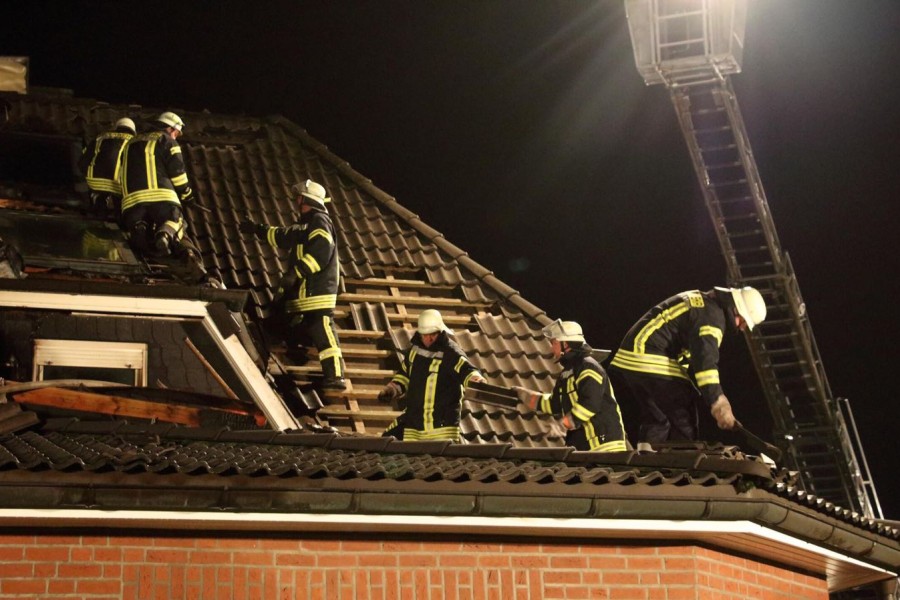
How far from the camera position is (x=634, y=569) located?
8.48 meters

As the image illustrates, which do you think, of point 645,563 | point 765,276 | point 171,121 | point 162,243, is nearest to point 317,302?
point 162,243

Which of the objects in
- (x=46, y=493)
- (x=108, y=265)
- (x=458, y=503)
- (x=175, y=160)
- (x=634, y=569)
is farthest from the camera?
(x=175, y=160)

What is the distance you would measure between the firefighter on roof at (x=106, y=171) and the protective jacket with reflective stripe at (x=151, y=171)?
16 cm

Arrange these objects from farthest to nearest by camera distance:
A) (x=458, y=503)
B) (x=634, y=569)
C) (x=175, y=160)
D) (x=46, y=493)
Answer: (x=175, y=160), (x=634, y=569), (x=458, y=503), (x=46, y=493)

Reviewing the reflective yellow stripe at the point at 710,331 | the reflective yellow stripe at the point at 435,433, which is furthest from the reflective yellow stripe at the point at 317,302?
the reflective yellow stripe at the point at 710,331

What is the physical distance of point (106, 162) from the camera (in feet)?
45.0

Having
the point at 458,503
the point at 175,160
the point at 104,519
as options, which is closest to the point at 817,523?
the point at 458,503

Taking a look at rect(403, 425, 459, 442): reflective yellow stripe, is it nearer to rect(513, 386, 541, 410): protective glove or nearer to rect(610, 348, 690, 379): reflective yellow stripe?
rect(513, 386, 541, 410): protective glove

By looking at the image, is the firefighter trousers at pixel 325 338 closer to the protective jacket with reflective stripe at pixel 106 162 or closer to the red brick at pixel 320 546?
the protective jacket with reflective stripe at pixel 106 162

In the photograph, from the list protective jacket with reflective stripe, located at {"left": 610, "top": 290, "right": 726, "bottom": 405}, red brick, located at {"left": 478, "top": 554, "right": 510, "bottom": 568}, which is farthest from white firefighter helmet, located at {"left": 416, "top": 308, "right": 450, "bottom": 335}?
red brick, located at {"left": 478, "top": 554, "right": 510, "bottom": 568}

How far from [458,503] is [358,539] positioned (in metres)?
0.69

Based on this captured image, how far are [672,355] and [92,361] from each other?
14.9 ft

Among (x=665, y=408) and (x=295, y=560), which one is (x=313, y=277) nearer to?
(x=665, y=408)

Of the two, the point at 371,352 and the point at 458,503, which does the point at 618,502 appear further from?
the point at 371,352
